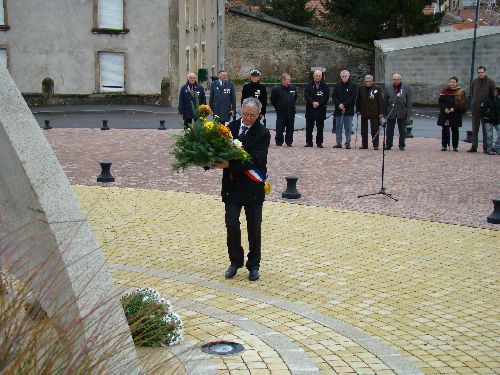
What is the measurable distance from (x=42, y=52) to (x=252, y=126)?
99.9 feet

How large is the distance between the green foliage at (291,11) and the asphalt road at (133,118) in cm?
2809

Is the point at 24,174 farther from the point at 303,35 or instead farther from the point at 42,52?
the point at 303,35

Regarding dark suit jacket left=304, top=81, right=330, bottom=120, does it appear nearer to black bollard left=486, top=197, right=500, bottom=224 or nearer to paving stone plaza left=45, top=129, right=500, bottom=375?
paving stone plaza left=45, top=129, right=500, bottom=375

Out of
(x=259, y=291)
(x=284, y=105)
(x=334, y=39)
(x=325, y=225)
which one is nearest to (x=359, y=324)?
(x=259, y=291)

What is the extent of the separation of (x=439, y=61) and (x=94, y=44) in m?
15.6

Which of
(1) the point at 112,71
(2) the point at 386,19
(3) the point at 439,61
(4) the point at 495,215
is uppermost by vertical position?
(2) the point at 386,19

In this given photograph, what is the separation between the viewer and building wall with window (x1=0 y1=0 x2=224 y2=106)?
37.1 metres

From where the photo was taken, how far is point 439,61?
4000 cm

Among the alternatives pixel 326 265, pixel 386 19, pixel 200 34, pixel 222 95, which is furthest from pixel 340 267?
pixel 386 19

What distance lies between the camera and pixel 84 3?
122ft

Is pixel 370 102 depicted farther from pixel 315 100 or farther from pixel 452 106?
pixel 452 106

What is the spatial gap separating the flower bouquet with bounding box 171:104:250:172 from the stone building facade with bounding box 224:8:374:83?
145 ft

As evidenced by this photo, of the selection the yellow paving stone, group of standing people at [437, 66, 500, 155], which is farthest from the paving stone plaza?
group of standing people at [437, 66, 500, 155]

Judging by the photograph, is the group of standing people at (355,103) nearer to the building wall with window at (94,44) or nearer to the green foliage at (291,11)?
the building wall with window at (94,44)
